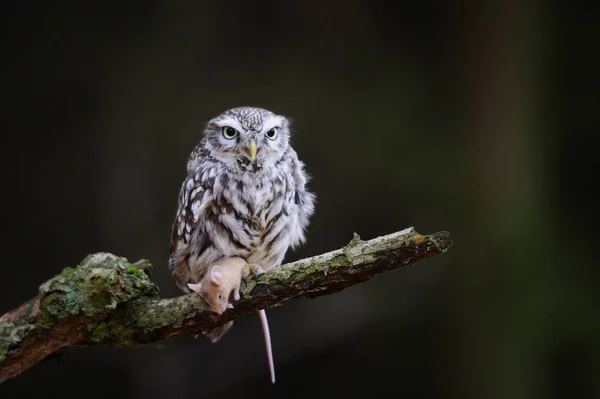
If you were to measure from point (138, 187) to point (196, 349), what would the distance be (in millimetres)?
902

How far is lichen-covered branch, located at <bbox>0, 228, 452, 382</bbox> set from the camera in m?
1.91

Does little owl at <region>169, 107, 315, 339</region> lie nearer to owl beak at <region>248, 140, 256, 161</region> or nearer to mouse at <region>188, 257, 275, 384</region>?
owl beak at <region>248, 140, 256, 161</region>

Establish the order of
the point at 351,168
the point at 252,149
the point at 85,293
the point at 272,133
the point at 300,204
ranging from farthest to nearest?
the point at 351,168
the point at 300,204
the point at 272,133
the point at 252,149
the point at 85,293

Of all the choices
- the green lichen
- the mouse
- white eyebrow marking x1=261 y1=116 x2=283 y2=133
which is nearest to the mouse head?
the mouse

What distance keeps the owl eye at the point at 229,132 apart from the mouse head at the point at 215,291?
0.56 m

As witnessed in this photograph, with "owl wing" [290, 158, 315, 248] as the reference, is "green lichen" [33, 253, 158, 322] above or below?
below

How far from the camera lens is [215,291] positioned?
73.6 inches

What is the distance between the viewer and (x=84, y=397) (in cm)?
347

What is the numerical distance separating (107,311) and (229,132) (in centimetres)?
71

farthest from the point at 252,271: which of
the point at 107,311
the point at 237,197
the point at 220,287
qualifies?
the point at 107,311

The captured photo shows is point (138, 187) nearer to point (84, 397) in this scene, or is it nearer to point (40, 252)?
point (40, 252)

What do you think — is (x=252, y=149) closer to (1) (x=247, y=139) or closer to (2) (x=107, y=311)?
(1) (x=247, y=139)

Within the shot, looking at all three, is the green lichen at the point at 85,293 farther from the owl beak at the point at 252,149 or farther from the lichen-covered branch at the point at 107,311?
the owl beak at the point at 252,149

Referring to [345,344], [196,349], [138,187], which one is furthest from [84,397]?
[345,344]
